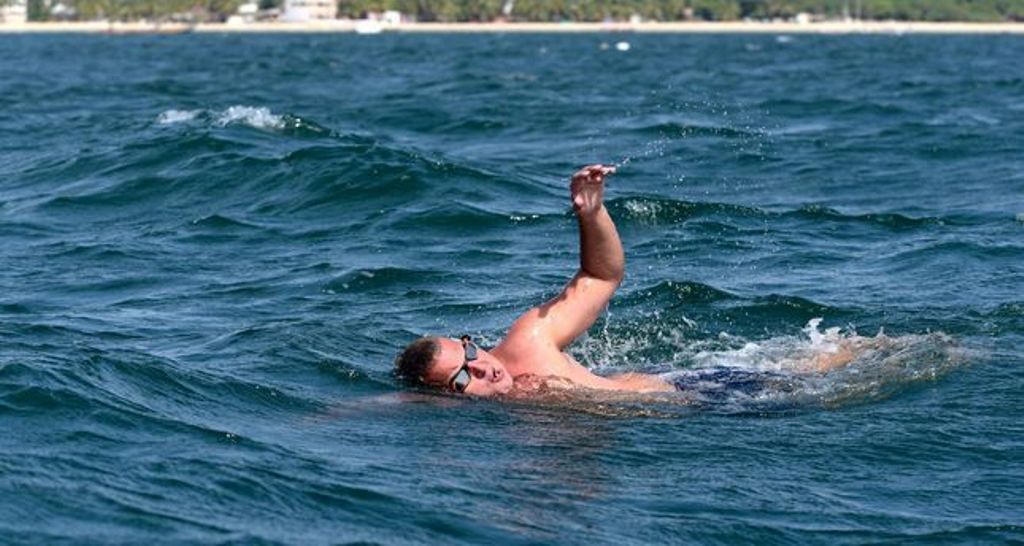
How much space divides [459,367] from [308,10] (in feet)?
577

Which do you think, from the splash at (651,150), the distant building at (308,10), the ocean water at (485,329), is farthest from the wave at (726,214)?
the distant building at (308,10)

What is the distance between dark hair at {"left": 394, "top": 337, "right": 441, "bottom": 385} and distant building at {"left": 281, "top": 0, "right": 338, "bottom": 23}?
172 meters

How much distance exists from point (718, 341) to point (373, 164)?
871 centimetres

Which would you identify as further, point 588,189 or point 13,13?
point 13,13

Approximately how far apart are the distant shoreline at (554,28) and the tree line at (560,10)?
2.69 m

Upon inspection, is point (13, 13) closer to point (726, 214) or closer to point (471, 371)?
point (726, 214)

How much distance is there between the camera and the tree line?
184625 mm

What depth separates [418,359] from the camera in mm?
9898

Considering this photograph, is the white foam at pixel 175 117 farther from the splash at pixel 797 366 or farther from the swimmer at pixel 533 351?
the swimmer at pixel 533 351

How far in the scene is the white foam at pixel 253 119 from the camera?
25.8m

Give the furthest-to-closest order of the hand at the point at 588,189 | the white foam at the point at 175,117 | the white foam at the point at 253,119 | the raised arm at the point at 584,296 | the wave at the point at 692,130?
the wave at the point at 692,130
the white foam at the point at 175,117
the white foam at the point at 253,119
the raised arm at the point at 584,296
the hand at the point at 588,189

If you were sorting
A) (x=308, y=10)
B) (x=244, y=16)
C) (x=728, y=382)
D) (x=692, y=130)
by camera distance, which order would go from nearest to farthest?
(x=728, y=382) → (x=692, y=130) → (x=308, y=10) → (x=244, y=16)

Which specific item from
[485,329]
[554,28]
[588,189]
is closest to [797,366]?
[485,329]

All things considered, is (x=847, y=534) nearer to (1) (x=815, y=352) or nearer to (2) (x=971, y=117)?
(1) (x=815, y=352)
